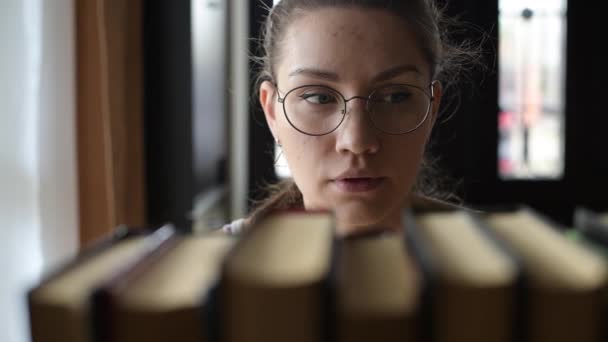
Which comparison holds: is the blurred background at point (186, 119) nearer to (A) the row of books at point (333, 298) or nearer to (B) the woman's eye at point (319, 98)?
(B) the woman's eye at point (319, 98)

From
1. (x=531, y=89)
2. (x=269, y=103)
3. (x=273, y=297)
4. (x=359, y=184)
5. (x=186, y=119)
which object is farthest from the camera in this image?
(x=186, y=119)

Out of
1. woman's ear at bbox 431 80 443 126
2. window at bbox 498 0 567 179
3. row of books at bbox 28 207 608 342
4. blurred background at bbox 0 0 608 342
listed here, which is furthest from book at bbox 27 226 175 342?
window at bbox 498 0 567 179

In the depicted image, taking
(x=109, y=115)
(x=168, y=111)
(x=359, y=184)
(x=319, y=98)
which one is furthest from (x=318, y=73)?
(x=168, y=111)

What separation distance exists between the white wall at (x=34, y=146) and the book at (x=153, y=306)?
0.42 meters

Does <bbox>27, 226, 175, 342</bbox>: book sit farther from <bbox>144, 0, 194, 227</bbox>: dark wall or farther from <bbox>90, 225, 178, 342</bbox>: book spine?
<bbox>144, 0, 194, 227</bbox>: dark wall

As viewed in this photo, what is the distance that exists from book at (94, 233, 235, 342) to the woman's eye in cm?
34

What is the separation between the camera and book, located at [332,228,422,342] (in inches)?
6.9

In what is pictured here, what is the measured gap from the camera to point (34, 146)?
66cm

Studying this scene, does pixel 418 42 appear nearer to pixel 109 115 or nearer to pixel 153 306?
pixel 153 306

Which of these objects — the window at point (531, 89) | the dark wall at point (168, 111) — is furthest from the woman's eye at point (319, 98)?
the dark wall at point (168, 111)

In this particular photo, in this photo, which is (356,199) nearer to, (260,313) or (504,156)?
(260,313)

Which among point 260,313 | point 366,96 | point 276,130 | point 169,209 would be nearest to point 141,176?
point 169,209

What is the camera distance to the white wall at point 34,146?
0.60 meters

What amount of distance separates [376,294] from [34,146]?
0.62 m
